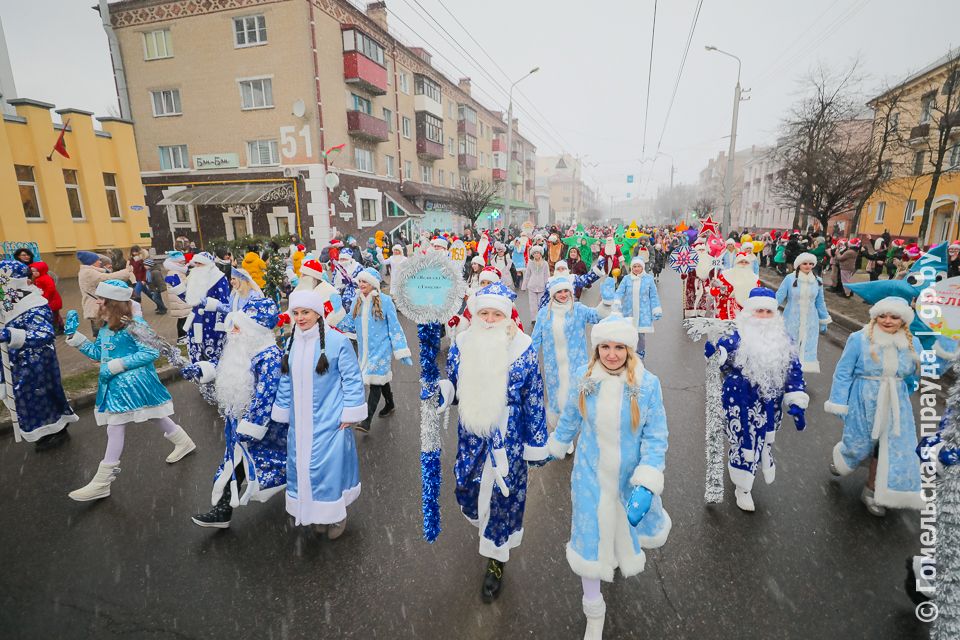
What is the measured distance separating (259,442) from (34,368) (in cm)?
349

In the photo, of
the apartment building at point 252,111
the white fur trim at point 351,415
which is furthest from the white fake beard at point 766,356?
the apartment building at point 252,111

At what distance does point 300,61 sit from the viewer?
20.8 metres

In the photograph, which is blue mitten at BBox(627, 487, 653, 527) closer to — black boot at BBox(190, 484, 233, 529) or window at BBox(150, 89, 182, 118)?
black boot at BBox(190, 484, 233, 529)

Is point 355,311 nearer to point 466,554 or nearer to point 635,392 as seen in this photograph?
point 466,554

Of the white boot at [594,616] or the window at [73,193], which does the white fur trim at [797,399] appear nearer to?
the white boot at [594,616]

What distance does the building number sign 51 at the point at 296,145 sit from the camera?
2133cm

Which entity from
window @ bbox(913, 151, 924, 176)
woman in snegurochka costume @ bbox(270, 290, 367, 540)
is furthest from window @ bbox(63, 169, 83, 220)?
window @ bbox(913, 151, 924, 176)

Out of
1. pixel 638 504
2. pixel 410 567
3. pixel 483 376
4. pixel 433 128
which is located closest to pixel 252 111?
pixel 433 128

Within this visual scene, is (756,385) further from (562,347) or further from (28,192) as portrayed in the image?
(28,192)

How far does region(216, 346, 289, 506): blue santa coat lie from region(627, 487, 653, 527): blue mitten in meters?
2.66

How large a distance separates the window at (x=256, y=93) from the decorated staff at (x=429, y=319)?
22.3 meters

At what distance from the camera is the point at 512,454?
3.02 m

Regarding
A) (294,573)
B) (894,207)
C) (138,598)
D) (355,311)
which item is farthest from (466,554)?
(894,207)

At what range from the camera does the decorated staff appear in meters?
3.18
